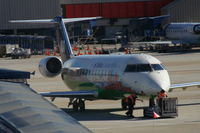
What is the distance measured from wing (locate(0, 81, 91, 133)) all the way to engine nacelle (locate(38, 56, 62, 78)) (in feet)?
77.8

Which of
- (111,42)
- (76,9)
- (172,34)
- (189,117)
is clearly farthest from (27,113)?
(76,9)

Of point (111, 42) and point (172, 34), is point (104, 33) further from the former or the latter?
point (172, 34)

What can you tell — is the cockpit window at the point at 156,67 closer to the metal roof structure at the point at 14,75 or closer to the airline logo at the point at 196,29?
the metal roof structure at the point at 14,75

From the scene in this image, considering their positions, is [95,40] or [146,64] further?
[95,40]

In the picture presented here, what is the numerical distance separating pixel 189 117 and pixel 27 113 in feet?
60.7

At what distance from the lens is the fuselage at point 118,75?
27094 millimetres

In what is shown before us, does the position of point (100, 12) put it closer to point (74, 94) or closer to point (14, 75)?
point (74, 94)

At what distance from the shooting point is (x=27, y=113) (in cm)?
864

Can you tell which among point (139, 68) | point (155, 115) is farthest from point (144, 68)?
point (155, 115)

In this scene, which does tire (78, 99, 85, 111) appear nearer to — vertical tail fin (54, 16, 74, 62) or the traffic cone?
the traffic cone

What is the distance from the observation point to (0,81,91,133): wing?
8.20m

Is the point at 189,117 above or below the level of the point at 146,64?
below

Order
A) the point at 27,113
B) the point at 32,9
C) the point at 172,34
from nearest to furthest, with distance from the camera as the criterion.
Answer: the point at 27,113, the point at 172,34, the point at 32,9

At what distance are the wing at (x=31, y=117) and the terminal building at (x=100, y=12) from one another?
320 ft
